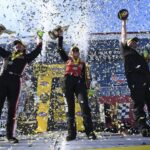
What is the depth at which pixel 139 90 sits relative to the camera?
249 inches

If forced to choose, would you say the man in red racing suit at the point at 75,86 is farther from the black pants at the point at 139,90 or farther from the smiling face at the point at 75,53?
the black pants at the point at 139,90

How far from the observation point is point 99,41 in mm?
18281

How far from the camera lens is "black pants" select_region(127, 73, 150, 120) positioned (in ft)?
20.7

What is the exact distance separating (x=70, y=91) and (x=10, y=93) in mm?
936

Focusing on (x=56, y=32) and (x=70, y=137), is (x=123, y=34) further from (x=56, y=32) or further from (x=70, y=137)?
(x=70, y=137)

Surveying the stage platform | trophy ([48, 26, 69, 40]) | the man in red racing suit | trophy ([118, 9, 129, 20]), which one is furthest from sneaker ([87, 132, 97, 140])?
trophy ([118, 9, 129, 20])

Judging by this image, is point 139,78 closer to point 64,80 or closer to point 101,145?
point 64,80

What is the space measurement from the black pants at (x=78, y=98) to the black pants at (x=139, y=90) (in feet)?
2.45

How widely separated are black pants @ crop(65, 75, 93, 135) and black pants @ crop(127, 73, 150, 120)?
75cm

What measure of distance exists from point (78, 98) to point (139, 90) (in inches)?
37.0

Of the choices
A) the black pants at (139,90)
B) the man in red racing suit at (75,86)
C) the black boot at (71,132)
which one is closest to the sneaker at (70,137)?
the black boot at (71,132)

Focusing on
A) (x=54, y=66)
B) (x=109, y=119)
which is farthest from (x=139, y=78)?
(x=54, y=66)

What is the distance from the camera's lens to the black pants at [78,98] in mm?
6082

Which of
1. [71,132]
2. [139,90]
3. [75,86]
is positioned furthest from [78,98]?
[139,90]
